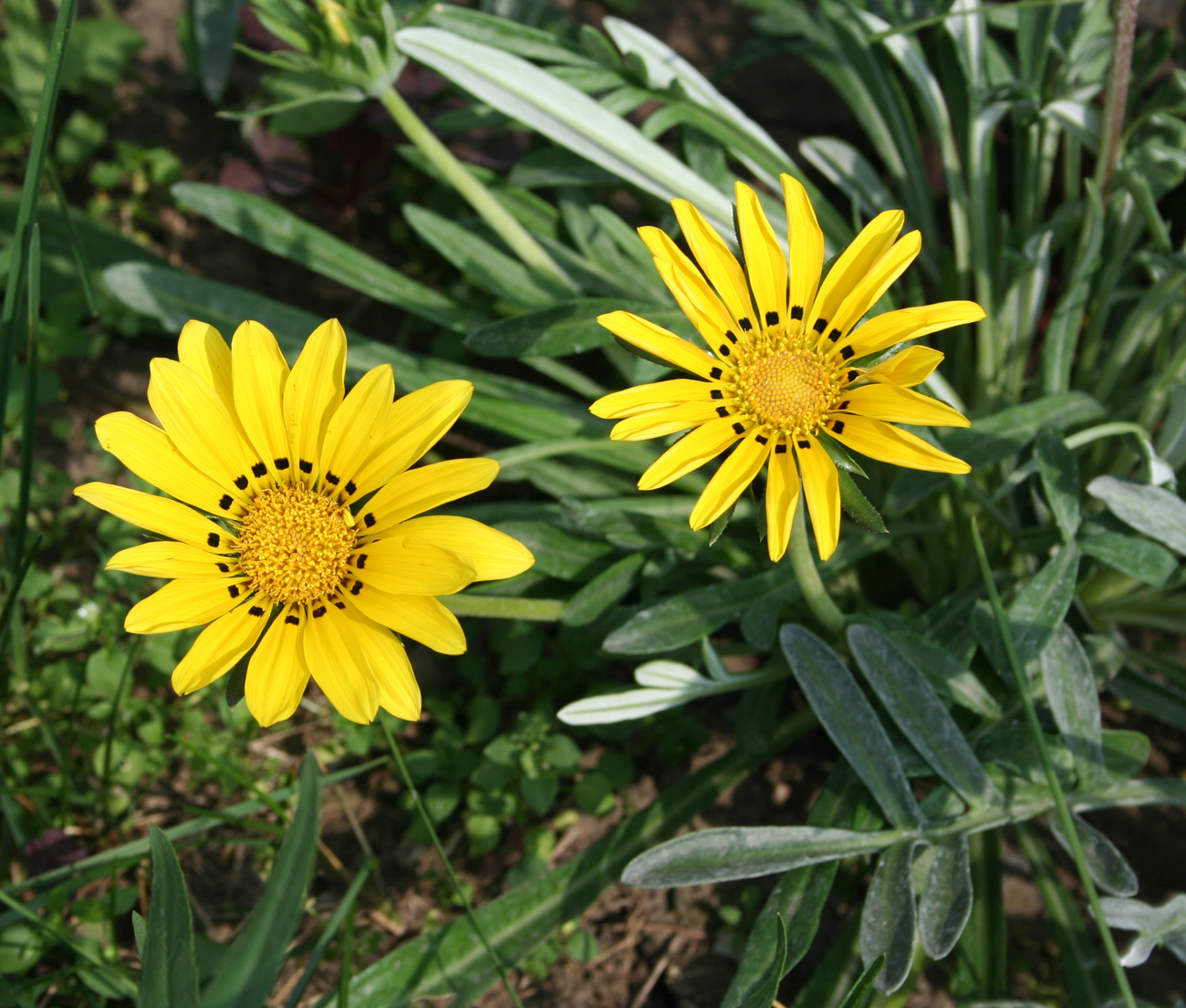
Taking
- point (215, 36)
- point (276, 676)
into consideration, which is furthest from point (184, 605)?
point (215, 36)

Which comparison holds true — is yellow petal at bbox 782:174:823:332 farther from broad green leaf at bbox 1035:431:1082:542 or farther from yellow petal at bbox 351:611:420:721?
yellow petal at bbox 351:611:420:721

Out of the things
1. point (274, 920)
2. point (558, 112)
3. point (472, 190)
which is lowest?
point (274, 920)

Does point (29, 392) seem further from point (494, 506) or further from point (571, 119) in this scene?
point (571, 119)

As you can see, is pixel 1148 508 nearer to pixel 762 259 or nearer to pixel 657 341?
pixel 762 259

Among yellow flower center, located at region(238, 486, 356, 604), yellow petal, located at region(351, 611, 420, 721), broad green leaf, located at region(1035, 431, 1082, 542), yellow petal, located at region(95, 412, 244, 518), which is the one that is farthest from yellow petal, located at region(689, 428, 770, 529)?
yellow petal, located at region(95, 412, 244, 518)

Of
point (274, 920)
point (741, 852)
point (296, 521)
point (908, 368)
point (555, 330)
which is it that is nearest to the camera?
point (274, 920)

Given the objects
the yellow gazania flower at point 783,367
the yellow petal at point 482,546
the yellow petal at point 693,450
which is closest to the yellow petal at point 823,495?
the yellow gazania flower at point 783,367

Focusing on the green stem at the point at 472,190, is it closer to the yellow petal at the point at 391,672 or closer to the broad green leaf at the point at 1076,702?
the yellow petal at the point at 391,672
